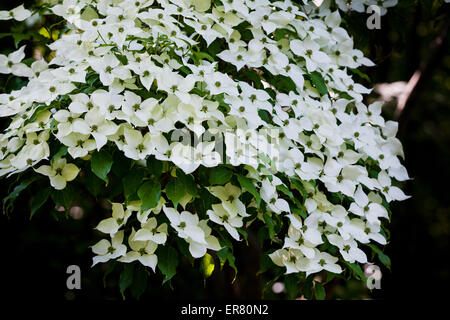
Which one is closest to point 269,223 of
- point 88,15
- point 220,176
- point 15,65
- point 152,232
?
point 220,176

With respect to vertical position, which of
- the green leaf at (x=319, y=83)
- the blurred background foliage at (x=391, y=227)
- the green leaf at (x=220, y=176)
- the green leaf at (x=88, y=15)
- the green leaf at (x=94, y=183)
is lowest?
the blurred background foliage at (x=391, y=227)

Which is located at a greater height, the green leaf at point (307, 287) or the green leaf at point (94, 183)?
the green leaf at point (94, 183)

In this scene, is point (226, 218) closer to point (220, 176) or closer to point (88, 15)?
point (220, 176)

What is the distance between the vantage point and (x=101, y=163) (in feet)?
4.02

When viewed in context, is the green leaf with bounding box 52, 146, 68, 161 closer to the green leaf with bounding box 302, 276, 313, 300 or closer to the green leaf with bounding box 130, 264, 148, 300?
the green leaf with bounding box 130, 264, 148, 300

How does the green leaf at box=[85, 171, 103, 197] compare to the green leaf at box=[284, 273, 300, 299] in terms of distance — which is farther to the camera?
the green leaf at box=[284, 273, 300, 299]

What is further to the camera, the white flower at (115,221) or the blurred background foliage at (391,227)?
the blurred background foliage at (391,227)

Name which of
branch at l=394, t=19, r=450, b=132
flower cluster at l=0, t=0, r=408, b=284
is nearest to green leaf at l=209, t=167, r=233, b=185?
flower cluster at l=0, t=0, r=408, b=284

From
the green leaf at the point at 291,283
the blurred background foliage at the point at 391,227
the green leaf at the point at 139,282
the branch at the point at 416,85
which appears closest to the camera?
the green leaf at the point at 139,282

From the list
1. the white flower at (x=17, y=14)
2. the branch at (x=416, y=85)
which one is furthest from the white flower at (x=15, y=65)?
the branch at (x=416, y=85)

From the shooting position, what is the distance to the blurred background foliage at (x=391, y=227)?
2.00 metres

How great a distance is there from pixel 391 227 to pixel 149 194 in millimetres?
3731

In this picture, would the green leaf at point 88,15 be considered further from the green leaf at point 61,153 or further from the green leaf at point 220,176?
the green leaf at point 220,176

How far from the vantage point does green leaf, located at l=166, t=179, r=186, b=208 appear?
120 cm
